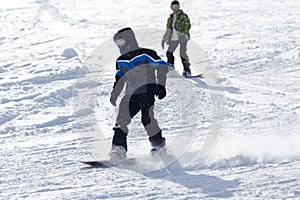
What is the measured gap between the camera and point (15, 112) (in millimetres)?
10172

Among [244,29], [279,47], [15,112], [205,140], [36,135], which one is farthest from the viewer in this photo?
[244,29]

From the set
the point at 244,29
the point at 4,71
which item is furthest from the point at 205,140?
the point at 244,29

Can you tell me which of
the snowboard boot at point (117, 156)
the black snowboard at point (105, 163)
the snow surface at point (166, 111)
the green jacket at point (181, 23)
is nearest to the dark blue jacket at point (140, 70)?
the snowboard boot at point (117, 156)

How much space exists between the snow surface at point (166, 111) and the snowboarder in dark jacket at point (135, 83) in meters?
0.41

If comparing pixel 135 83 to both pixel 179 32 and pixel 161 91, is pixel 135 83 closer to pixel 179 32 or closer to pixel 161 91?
pixel 161 91

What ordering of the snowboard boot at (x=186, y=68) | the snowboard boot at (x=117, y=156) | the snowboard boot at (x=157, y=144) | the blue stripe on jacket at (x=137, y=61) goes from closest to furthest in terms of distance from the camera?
the blue stripe on jacket at (x=137, y=61) < the snowboard boot at (x=117, y=156) < the snowboard boot at (x=157, y=144) < the snowboard boot at (x=186, y=68)

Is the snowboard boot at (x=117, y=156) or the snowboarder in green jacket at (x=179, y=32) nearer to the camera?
the snowboard boot at (x=117, y=156)

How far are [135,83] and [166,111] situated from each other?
9.59ft

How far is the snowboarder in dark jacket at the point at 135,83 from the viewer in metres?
6.90

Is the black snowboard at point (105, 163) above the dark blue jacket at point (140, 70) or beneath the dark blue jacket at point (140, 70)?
Answer: beneath

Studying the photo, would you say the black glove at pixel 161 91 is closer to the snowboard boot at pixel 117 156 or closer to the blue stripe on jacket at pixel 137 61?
the blue stripe on jacket at pixel 137 61

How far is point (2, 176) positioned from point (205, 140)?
2600 mm

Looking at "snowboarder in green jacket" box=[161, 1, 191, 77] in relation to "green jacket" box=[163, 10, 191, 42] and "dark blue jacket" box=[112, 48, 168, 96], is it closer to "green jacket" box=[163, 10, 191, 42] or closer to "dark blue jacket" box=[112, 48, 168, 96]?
"green jacket" box=[163, 10, 191, 42]

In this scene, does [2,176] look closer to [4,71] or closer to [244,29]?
[4,71]
